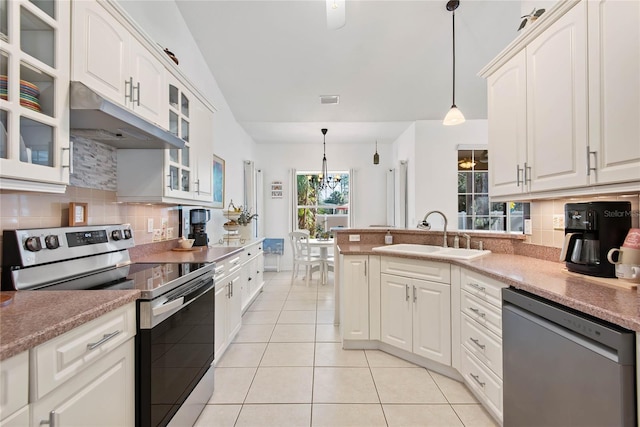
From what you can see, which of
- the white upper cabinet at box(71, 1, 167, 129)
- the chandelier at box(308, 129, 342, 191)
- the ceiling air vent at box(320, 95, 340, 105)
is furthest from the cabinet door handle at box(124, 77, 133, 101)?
the chandelier at box(308, 129, 342, 191)

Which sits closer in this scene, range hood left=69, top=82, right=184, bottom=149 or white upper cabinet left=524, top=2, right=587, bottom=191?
range hood left=69, top=82, right=184, bottom=149

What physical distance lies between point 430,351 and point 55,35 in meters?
2.89

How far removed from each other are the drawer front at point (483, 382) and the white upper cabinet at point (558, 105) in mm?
1156

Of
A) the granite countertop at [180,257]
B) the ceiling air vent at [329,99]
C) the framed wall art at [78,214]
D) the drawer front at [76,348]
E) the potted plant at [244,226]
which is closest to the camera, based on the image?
the drawer front at [76,348]

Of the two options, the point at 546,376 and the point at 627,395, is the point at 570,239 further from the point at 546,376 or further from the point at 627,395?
the point at 627,395

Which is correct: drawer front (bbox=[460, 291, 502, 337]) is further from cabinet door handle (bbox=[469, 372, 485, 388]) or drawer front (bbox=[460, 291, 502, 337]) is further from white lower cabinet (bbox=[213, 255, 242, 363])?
white lower cabinet (bbox=[213, 255, 242, 363])

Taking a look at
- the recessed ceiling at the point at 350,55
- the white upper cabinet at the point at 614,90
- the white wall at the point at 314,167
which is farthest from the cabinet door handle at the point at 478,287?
the white wall at the point at 314,167

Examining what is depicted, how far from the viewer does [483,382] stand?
1749 mm

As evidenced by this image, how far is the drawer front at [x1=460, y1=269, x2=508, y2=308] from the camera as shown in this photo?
1610 millimetres

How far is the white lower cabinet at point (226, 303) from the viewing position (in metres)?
2.29

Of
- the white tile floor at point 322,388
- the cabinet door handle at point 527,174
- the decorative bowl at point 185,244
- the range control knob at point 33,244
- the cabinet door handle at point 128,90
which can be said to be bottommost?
the white tile floor at point 322,388

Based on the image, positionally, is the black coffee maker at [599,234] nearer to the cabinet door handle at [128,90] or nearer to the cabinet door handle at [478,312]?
the cabinet door handle at [478,312]

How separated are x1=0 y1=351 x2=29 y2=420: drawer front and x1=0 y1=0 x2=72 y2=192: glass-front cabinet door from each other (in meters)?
0.67

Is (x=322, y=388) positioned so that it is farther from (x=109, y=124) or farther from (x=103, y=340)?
(x=109, y=124)
